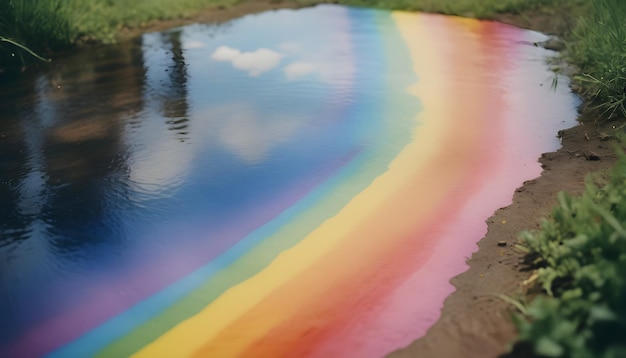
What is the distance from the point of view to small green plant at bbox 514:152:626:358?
156cm

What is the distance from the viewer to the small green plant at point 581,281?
1.56m

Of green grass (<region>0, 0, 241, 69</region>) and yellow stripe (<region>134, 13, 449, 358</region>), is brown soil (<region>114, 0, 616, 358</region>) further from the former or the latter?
green grass (<region>0, 0, 241, 69</region>)

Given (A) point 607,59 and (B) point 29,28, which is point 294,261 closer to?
(A) point 607,59

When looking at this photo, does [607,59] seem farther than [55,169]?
Yes

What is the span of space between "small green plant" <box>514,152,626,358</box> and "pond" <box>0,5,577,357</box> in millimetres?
457

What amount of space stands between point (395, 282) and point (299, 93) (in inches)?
104

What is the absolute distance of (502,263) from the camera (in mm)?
2455

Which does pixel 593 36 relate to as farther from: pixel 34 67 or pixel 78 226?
pixel 34 67

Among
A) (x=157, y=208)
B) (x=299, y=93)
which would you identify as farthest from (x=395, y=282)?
(x=299, y=93)

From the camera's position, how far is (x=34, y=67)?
18.8 ft

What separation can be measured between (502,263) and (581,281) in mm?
622

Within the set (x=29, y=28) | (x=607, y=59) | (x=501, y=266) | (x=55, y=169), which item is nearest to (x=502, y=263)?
(x=501, y=266)

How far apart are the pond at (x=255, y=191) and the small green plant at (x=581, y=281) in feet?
1.50

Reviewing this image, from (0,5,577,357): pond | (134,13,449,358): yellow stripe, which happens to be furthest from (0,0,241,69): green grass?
(134,13,449,358): yellow stripe
